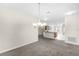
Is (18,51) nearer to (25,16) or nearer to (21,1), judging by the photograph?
(25,16)

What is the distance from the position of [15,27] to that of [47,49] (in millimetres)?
1539

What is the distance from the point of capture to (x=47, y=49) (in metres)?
2.73

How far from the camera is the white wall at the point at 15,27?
2.84m

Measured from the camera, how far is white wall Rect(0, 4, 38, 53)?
2.84 m

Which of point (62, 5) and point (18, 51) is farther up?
point (62, 5)

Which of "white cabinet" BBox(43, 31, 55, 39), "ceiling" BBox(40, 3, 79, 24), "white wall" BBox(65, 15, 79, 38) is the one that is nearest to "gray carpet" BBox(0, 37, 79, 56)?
"white cabinet" BBox(43, 31, 55, 39)

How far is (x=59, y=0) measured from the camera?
2.50 meters

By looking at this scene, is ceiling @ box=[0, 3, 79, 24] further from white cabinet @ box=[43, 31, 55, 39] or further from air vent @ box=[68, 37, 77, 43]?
air vent @ box=[68, 37, 77, 43]

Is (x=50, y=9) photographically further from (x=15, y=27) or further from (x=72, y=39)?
(x=15, y=27)

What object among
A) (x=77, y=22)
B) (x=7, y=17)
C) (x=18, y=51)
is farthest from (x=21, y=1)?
(x=77, y=22)

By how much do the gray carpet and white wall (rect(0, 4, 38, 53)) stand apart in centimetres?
23

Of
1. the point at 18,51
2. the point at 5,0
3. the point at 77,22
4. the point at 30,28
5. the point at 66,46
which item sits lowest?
the point at 18,51

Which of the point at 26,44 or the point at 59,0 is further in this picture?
the point at 26,44

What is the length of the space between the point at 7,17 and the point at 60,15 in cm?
216
